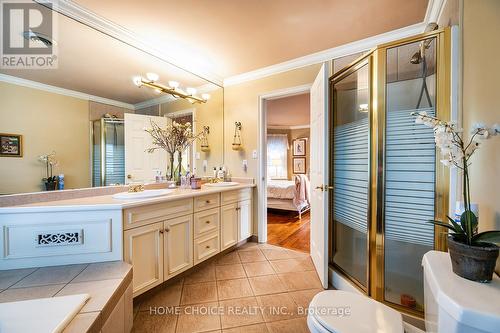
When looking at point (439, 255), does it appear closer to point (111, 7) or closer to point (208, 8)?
point (208, 8)

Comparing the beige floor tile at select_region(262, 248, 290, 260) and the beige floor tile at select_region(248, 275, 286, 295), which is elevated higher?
the beige floor tile at select_region(262, 248, 290, 260)

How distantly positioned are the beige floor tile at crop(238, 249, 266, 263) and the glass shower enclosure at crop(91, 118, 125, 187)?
1.67 meters

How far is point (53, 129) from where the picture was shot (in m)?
1.55

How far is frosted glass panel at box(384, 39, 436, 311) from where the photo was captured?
148cm

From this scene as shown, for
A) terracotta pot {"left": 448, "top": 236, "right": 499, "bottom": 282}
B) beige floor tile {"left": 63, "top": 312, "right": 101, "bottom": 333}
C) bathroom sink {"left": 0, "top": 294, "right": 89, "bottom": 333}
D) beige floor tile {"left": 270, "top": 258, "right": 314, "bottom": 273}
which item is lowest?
beige floor tile {"left": 270, "top": 258, "right": 314, "bottom": 273}

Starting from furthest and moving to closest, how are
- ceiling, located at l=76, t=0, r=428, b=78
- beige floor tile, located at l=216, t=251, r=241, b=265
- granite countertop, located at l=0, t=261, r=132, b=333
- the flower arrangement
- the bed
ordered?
1. the bed
2. beige floor tile, located at l=216, t=251, r=241, b=265
3. the flower arrangement
4. ceiling, located at l=76, t=0, r=428, b=78
5. granite countertop, located at l=0, t=261, r=132, b=333

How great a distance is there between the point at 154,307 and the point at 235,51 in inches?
109

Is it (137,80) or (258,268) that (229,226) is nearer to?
(258,268)

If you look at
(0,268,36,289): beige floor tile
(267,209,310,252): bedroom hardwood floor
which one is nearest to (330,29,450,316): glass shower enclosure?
(267,209,310,252): bedroom hardwood floor

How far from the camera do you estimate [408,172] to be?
1538mm

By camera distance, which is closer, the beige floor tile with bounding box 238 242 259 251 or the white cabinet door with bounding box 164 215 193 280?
the white cabinet door with bounding box 164 215 193 280

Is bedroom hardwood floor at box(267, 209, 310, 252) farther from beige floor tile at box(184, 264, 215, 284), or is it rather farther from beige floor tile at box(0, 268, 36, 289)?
beige floor tile at box(0, 268, 36, 289)

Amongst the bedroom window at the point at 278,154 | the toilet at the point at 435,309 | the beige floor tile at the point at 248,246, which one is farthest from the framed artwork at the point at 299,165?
the toilet at the point at 435,309

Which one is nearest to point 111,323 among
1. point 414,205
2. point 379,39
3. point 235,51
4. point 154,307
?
point 154,307
